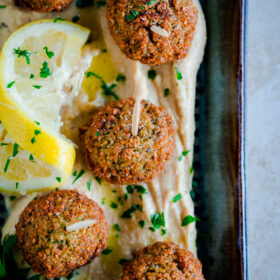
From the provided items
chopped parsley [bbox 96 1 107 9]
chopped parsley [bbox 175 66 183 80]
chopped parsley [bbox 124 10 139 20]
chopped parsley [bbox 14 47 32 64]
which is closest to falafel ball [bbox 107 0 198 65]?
chopped parsley [bbox 124 10 139 20]

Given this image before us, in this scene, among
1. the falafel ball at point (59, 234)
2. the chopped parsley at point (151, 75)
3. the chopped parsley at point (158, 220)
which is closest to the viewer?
the falafel ball at point (59, 234)

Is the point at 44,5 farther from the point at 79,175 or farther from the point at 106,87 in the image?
the point at 79,175

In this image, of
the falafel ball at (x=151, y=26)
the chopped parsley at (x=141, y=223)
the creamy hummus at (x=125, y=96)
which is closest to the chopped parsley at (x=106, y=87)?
the creamy hummus at (x=125, y=96)

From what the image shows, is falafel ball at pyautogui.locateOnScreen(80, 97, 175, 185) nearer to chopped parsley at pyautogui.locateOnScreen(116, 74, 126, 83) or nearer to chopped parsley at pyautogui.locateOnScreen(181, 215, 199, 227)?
chopped parsley at pyautogui.locateOnScreen(116, 74, 126, 83)

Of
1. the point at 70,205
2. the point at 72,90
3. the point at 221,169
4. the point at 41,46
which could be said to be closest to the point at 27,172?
the point at 70,205

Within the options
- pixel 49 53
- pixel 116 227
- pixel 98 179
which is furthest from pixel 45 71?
pixel 116 227

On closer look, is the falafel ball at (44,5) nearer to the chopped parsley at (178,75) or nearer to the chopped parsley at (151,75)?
the chopped parsley at (151,75)
